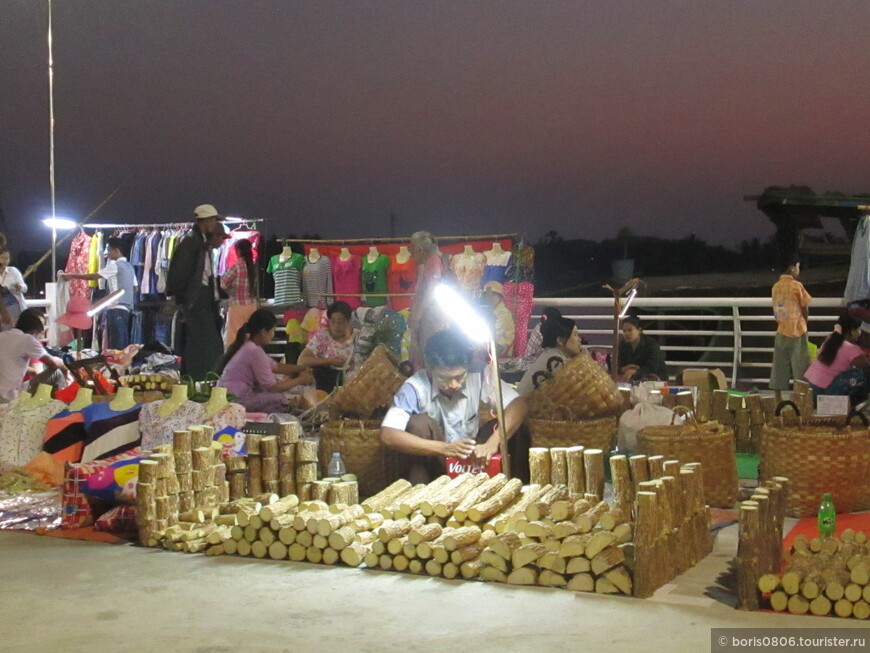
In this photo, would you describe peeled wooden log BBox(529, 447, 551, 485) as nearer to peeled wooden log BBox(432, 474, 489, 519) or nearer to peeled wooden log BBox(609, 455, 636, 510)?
peeled wooden log BBox(432, 474, 489, 519)

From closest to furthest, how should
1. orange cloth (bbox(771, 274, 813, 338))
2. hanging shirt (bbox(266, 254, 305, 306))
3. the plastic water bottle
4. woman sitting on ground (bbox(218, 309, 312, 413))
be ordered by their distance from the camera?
the plastic water bottle < woman sitting on ground (bbox(218, 309, 312, 413)) < orange cloth (bbox(771, 274, 813, 338)) < hanging shirt (bbox(266, 254, 305, 306))

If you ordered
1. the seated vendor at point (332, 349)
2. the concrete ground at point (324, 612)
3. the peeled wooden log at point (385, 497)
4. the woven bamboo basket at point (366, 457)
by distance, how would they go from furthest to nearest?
the seated vendor at point (332, 349), the woven bamboo basket at point (366, 457), the peeled wooden log at point (385, 497), the concrete ground at point (324, 612)

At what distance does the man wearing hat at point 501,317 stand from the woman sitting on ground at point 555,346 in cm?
300

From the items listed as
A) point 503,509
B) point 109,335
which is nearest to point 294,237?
point 109,335

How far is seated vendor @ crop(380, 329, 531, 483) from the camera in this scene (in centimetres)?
547

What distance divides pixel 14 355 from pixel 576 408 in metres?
4.23

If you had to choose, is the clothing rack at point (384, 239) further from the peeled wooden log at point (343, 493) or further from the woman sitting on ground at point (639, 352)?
the peeled wooden log at point (343, 493)

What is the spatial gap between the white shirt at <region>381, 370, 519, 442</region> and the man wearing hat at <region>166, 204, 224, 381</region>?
9.41 ft

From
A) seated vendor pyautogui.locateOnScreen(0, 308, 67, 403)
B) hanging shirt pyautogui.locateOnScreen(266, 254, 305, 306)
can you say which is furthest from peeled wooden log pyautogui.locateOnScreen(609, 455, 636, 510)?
hanging shirt pyautogui.locateOnScreen(266, 254, 305, 306)

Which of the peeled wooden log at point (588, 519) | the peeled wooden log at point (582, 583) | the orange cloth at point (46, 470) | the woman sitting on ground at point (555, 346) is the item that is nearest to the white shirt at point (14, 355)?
the orange cloth at point (46, 470)

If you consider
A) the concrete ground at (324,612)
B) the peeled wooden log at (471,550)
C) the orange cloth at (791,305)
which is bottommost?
the concrete ground at (324,612)

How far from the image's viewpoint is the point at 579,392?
6.52 metres

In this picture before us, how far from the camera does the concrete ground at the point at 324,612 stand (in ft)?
12.3

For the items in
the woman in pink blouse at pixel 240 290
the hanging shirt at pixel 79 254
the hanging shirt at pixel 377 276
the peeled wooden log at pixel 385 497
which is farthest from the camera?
the hanging shirt at pixel 79 254
